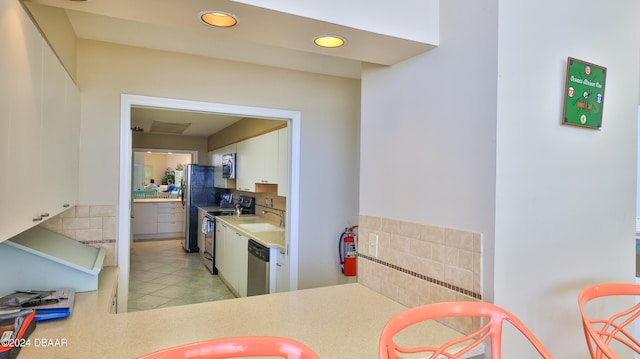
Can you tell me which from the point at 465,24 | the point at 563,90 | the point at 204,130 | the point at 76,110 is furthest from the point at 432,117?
the point at 204,130

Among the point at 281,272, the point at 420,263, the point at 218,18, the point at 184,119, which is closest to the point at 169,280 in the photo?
the point at 184,119

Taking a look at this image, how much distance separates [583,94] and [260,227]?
352 centimetres

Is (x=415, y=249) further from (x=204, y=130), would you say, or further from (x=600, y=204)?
(x=204, y=130)

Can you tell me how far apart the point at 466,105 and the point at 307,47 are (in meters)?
0.71

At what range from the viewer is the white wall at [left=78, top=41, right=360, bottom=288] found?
232 cm

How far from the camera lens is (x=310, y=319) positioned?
1447 mm

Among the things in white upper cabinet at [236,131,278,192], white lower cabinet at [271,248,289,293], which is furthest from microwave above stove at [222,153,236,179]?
white lower cabinet at [271,248,289,293]

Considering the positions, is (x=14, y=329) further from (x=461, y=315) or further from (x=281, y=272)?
(x=281, y=272)

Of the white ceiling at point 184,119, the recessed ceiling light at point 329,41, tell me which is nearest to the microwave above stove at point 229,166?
the white ceiling at point 184,119

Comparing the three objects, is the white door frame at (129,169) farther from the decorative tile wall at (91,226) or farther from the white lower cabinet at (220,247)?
the white lower cabinet at (220,247)

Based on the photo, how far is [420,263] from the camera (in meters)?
1.54

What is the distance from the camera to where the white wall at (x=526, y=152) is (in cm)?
128

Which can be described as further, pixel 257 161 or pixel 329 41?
pixel 257 161

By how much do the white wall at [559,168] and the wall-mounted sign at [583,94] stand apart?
33 millimetres
